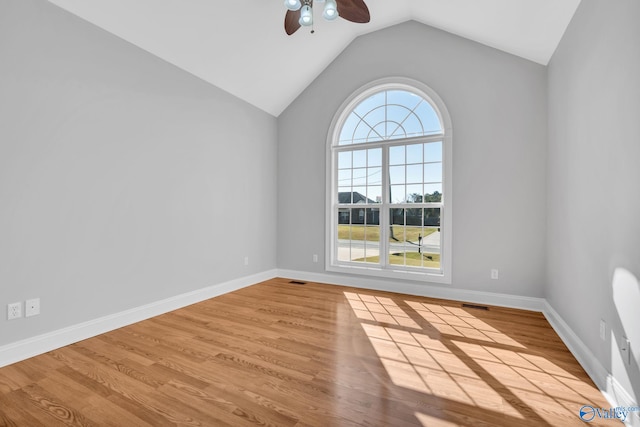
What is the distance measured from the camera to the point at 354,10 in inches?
102

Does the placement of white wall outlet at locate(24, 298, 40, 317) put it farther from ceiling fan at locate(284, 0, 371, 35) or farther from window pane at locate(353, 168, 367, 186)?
window pane at locate(353, 168, 367, 186)

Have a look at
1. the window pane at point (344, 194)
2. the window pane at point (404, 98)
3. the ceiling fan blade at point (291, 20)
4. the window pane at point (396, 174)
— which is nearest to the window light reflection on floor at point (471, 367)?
the window pane at point (396, 174)

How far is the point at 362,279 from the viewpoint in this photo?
13.6ft

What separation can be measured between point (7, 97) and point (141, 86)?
1.04m

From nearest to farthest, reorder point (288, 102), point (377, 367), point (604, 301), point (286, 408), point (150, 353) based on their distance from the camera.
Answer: point (286, 408) → point (604, 301) → point (377, 367) → point (150, 353) → point (288, 102)

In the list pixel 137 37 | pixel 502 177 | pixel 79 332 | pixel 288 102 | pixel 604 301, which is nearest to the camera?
pixel 604 301

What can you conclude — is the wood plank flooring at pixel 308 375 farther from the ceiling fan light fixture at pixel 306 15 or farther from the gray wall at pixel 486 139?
the ceiling fan light fixture at pixel 306 15

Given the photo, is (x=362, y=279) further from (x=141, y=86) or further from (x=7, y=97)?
(x=7, y=97)

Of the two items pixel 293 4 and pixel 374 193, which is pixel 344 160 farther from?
pixel 293 4

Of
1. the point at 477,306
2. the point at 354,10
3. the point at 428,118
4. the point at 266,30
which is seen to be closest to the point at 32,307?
the point at 266,30

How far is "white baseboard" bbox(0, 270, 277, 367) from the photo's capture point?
2086 millimetres

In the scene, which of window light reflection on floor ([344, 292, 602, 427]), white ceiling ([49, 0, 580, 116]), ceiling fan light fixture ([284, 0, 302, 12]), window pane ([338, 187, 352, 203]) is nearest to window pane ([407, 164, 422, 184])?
window pane ([338, 187, 352, 203])

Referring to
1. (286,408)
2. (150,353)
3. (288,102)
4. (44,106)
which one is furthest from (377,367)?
(288,102)

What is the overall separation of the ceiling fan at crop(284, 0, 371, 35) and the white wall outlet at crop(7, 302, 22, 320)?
3.00 meters
